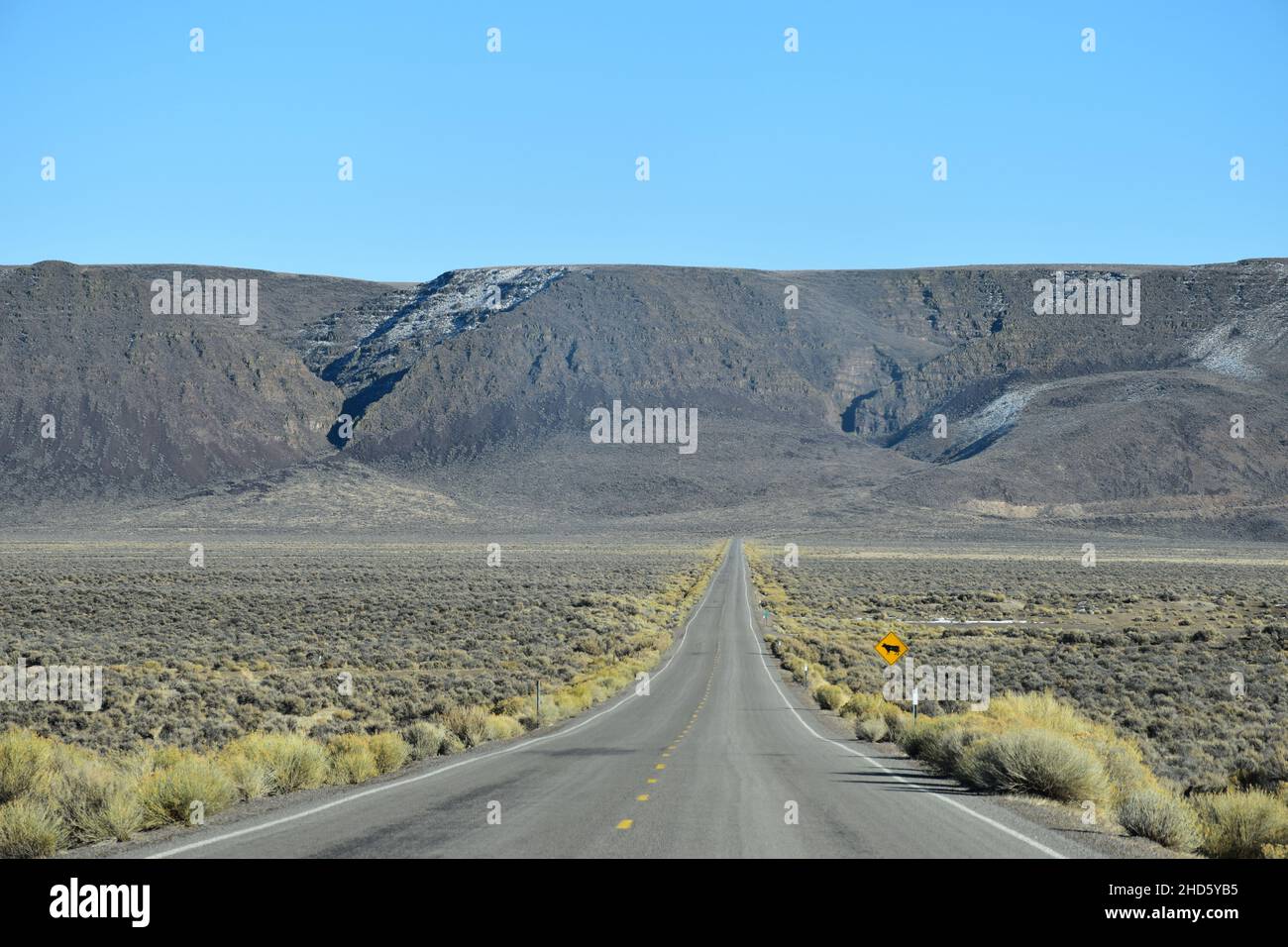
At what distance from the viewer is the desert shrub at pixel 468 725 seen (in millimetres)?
21125

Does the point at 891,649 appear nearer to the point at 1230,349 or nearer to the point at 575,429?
the point at 575,429

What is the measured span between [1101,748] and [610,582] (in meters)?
57.5

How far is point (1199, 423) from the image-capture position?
541ft

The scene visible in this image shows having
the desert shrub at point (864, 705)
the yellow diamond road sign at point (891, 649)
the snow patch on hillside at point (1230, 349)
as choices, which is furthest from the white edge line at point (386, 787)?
the snow patch on hillside at point (1230, 349)

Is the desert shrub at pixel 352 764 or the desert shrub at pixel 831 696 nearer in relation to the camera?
→ the desert shrub at pixel 352 764

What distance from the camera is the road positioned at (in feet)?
33.1

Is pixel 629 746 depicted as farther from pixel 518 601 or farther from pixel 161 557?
pixel 161 557

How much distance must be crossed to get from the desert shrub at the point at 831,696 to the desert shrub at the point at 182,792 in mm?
17445

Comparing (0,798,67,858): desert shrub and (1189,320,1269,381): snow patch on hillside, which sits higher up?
(1189,320,1269,381): snow patch on hillside

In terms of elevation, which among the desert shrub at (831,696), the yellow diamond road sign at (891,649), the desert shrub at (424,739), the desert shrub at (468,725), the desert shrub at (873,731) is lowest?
the desert shrub at (831,696)

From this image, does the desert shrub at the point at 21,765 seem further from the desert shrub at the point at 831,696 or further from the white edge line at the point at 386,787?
the desert shrub at the point at 831,696

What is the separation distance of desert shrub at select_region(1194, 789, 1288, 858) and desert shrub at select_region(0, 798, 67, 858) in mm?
10486

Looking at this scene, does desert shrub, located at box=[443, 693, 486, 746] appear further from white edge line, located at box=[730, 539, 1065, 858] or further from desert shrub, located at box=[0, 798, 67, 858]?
desert shrub, located at box=[0, 798, 67, 858]

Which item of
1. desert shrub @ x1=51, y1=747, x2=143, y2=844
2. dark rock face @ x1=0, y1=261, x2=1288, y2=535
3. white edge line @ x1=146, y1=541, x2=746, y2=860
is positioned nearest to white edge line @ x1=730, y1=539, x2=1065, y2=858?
white edge line @ x1=146, y1=541, x2=746, y2=860
